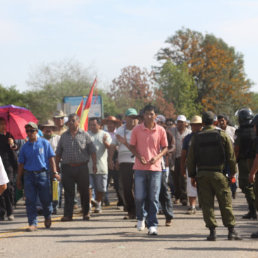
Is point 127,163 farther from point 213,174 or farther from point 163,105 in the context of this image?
point 163,105

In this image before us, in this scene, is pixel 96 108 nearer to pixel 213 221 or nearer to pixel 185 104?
pixel 185 104

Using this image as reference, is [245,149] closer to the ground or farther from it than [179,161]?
farther from it

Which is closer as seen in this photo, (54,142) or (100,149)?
(100,149)

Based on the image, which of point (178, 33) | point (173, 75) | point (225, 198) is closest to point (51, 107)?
point (178, 33)

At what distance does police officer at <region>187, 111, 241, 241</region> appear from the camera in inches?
366

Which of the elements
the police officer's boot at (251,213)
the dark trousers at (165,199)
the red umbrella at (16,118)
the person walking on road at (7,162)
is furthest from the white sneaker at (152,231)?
the red umbrella at (16,118)

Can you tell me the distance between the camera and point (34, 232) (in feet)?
34.6

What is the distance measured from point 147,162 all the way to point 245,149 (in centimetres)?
240

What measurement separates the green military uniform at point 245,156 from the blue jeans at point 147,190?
→ 2.10 meters

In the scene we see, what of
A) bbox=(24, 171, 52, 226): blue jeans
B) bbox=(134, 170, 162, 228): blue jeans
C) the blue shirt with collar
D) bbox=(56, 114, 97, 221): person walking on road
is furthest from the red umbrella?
bbox=(134, 170, 162, 228): blue jeans

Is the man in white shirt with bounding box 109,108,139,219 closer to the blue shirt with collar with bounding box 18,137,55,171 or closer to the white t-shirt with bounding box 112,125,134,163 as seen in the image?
the white t-shirt with bounding box 112,125,134,163

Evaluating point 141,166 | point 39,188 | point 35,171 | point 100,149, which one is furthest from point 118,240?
point 100,149

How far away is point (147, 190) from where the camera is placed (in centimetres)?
1040

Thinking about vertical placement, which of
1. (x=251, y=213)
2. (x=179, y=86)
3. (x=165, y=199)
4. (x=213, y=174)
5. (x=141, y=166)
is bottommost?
(x=251, y=213)
